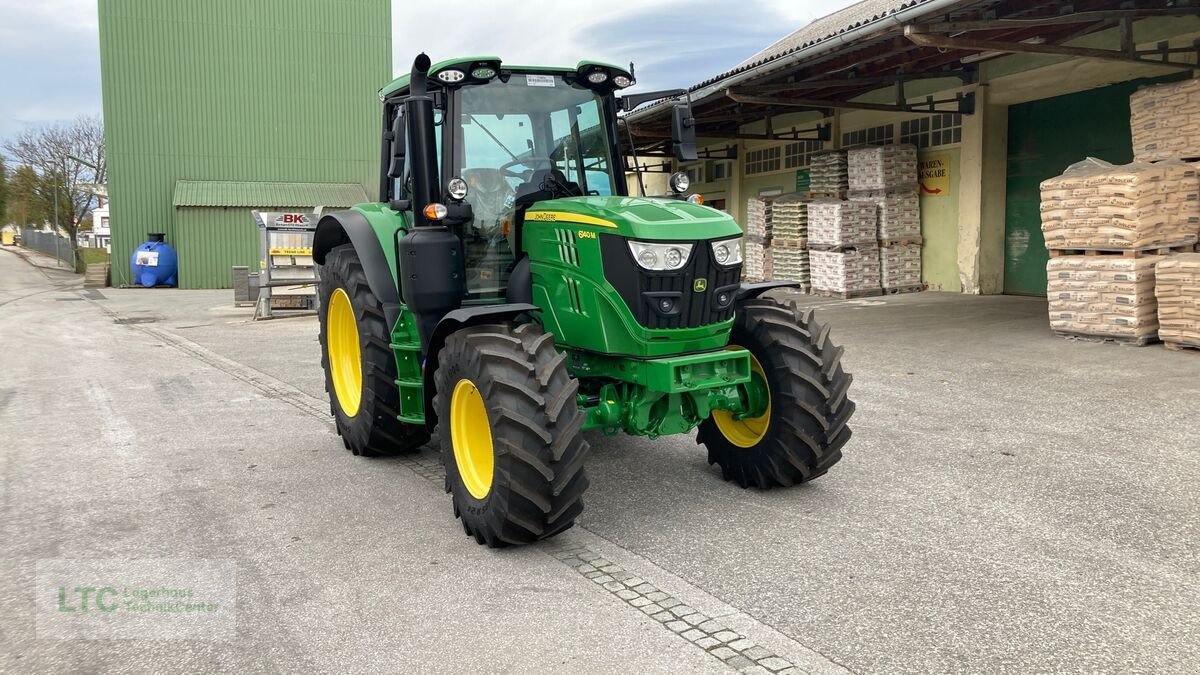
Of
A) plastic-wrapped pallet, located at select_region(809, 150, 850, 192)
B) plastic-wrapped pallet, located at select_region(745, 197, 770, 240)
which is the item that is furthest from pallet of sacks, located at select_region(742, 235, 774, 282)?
plastic-wrapped pallet, located at select_region(809, 150, 850, 192)

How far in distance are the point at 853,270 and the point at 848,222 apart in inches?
35.1

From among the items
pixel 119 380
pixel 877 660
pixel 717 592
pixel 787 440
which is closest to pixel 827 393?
pixel 787 440

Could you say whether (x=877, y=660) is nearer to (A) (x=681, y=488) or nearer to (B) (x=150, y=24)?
(A) (x=681, y=488)

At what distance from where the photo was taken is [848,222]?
16625 mm

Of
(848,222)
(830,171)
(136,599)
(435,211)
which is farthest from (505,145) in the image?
(830,171)

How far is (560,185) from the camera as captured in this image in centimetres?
548

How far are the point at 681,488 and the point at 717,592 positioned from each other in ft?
5.08

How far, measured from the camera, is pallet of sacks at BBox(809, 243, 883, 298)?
55.0 ft

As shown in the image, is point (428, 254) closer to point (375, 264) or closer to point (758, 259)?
point (375, 264)

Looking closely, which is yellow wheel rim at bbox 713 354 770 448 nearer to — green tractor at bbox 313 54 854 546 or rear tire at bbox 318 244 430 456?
green tractor at bbox 313 54 854 546

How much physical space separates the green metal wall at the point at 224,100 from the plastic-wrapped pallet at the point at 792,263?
17.3 m

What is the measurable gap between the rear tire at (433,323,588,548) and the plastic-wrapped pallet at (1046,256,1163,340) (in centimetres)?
800

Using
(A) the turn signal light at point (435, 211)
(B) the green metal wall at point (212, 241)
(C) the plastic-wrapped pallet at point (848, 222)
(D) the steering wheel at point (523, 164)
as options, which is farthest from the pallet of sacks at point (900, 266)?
(B) the green metal wall at point (212, 241)

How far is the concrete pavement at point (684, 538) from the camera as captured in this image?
3.46 m
